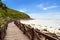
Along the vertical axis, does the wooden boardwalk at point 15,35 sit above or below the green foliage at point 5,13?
below

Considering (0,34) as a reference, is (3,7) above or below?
above

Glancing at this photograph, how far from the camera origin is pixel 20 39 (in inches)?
598

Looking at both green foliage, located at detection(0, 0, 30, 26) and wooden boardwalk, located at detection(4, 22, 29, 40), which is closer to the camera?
wooden boardwalk, located at detection(4, 22, 29, 40)

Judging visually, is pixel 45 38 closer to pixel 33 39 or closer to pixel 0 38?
pixel 33 39

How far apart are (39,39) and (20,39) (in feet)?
13.4

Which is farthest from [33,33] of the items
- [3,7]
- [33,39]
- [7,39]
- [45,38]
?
[3,7]

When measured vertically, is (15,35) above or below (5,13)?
below

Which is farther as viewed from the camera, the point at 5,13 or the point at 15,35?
the point at 5,13

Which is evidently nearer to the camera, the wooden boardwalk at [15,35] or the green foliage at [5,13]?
the wooden boardwalk at [15,35]

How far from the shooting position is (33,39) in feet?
43.9

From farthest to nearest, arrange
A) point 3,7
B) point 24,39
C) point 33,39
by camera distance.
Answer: point 3,7 < point 24,39 < point 33,39

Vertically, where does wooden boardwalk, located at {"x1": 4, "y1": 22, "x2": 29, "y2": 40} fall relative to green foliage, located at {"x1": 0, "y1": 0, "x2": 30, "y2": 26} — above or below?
below

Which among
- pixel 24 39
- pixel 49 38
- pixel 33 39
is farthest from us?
pixel 24 39

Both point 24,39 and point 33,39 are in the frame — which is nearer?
point 33,39
